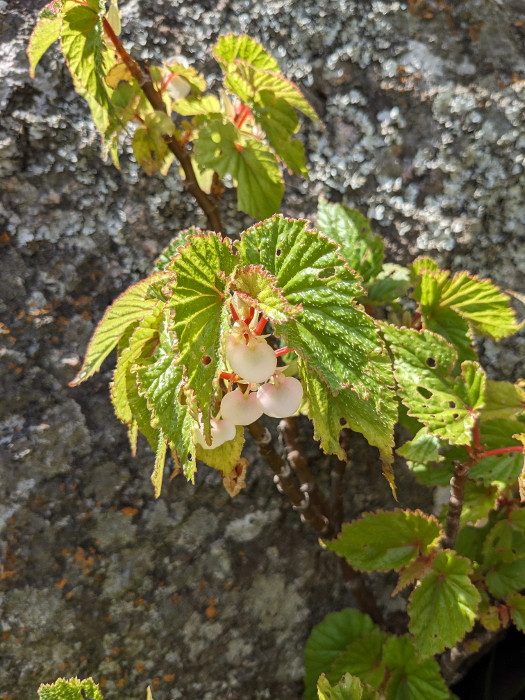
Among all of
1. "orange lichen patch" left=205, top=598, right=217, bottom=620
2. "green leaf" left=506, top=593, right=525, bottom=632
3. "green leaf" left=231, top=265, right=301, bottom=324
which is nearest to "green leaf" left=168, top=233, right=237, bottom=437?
"green leaf" left=231, top=265, right=301, bottom=324

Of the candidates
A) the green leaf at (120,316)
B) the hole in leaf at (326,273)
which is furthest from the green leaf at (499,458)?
the green leaf at (120,316)

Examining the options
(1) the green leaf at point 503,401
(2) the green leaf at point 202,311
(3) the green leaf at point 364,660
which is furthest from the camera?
(3) the green leaf at point 364,660

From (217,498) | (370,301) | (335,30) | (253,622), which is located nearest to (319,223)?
(370,301)

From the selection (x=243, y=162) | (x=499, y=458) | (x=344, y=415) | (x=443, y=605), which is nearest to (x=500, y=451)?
(x=499, y=458)

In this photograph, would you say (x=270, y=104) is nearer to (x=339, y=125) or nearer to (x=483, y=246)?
(x=339, y=125)

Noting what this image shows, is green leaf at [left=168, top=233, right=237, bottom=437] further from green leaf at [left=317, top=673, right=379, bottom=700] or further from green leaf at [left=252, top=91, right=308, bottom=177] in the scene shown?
green leaf at [left=317, top=673, right=379, bottom=700]

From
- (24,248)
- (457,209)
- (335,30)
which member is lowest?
(457,209)

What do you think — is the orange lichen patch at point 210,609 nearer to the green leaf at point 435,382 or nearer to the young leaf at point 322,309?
the green leaf at point 435,382
